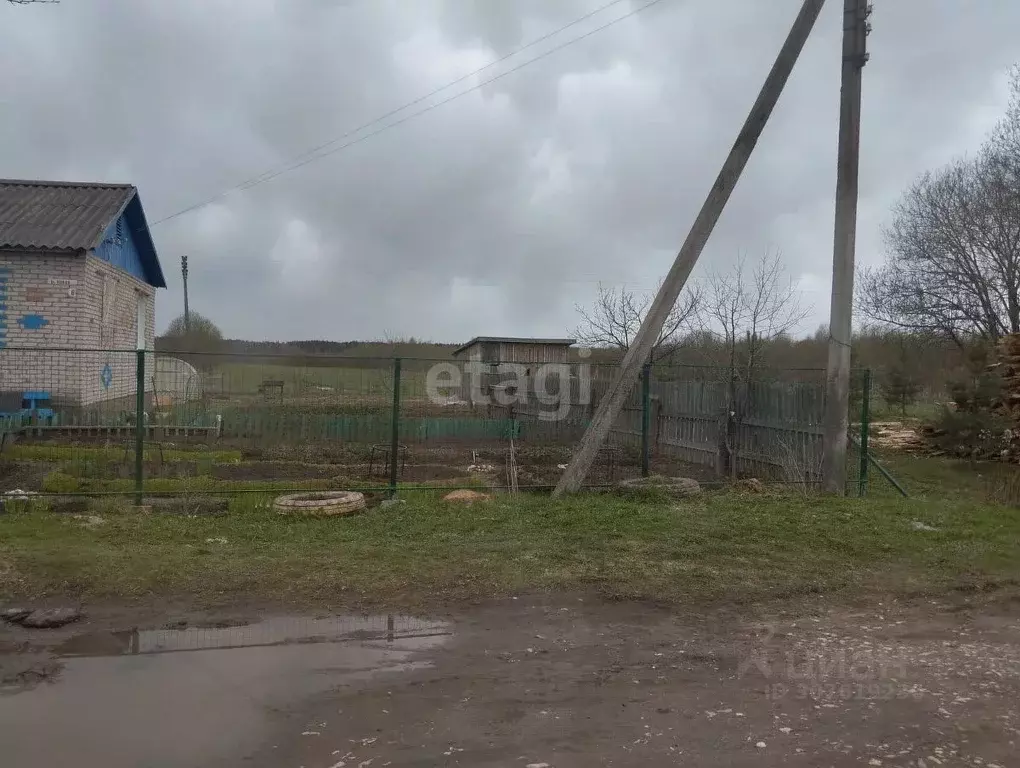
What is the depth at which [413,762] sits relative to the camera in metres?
3.27

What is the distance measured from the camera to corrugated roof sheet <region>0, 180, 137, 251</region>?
49.9 ft

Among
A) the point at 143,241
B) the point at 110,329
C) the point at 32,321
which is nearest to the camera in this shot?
the point at 32,321

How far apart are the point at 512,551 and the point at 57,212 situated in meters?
15.1

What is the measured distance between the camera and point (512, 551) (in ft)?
22.5

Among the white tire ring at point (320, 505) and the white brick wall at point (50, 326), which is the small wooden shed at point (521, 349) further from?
the white tire ring at point (320, 505)

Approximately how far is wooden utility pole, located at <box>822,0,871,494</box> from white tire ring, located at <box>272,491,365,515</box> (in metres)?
6.30

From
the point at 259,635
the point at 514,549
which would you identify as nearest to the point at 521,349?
the point at 514,549

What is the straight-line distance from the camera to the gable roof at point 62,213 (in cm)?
1521

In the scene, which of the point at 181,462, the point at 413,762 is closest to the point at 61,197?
the point at 181,462

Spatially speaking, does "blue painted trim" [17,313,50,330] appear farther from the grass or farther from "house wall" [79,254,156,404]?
the grass

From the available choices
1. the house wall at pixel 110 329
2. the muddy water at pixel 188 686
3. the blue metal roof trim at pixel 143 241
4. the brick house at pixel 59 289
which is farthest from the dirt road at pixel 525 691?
the blue metal roof trim at pixel 143 241

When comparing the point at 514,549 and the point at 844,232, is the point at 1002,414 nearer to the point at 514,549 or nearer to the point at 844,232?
the point at 844,232

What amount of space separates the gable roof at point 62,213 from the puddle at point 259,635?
12919 millimetres

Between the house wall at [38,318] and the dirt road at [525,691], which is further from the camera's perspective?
the house wall at [38,318]
